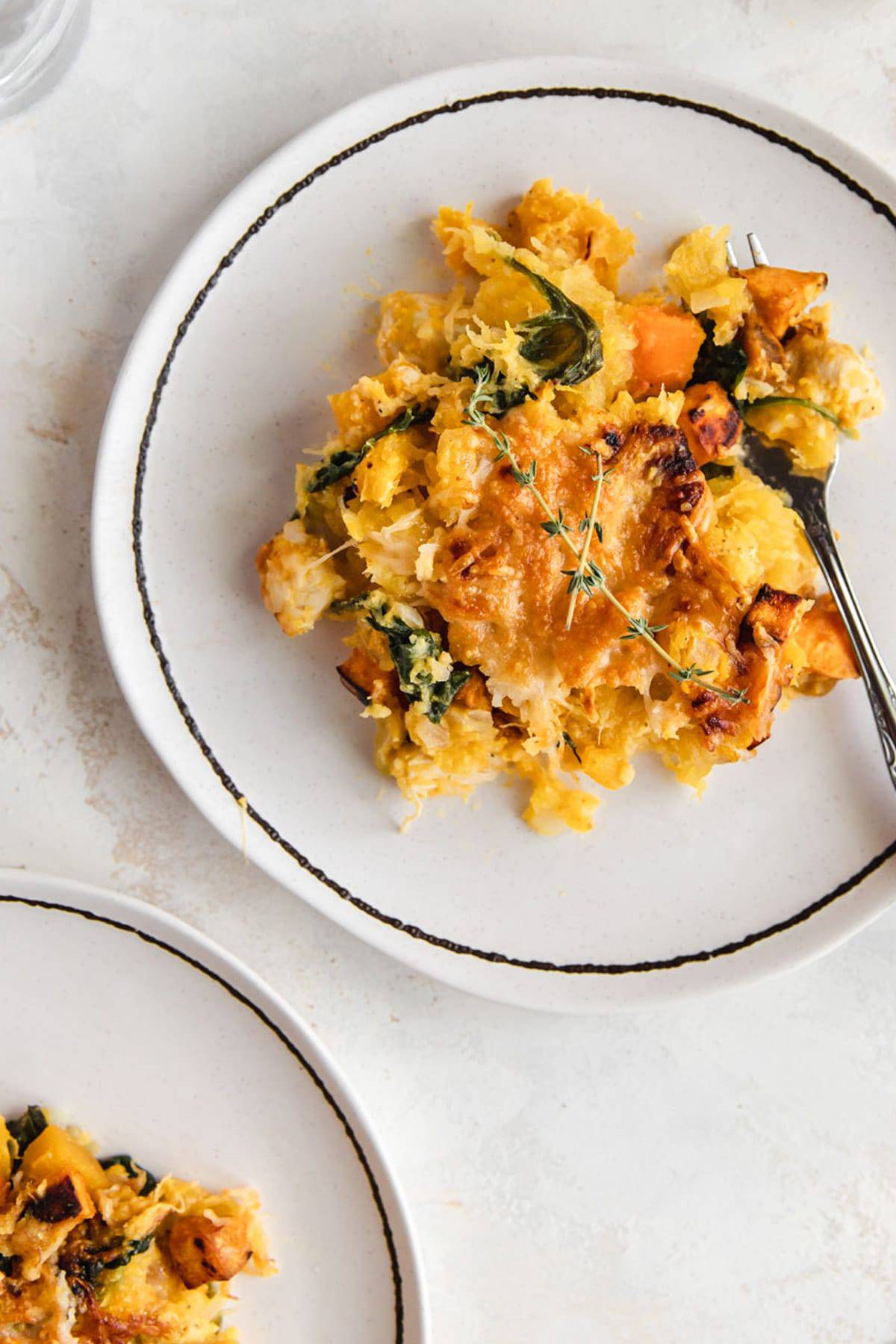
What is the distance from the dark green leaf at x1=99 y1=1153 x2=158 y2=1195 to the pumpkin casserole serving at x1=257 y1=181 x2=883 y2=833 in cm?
123

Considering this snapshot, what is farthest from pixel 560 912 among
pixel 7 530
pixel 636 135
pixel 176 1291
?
pixel 636 135

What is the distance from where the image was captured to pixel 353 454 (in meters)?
2.56

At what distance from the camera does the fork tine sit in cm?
268

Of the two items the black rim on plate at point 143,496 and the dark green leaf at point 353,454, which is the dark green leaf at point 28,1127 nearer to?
the black rim on plate at point 143,496

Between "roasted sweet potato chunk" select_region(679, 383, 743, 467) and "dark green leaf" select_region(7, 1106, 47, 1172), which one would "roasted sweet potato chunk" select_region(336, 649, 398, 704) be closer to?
"roasted sweet potato chunk" select_region(679, 383, 743, 467)

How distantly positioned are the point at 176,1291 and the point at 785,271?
3.01m

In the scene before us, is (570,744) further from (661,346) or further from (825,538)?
(661,346)

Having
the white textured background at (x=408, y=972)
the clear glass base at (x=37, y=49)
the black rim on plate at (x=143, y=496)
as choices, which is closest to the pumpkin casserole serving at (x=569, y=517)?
the black rim on plate at (x=143, y=496)

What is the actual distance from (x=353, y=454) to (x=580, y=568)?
0.65 m

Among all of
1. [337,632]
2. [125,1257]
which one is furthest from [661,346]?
[125,1257]

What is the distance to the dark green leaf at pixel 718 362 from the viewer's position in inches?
103

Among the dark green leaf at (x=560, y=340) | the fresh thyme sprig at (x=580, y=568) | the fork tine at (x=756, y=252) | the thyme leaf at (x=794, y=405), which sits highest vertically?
the fork tine at (x=756, y=252)

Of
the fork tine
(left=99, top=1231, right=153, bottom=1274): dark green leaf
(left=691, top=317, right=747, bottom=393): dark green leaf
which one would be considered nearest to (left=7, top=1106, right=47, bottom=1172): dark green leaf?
(left=99, top=1231, right=153, bottom=1274): dark green leaf

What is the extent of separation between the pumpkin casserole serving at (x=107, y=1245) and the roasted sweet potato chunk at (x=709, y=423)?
2229 millimetres
